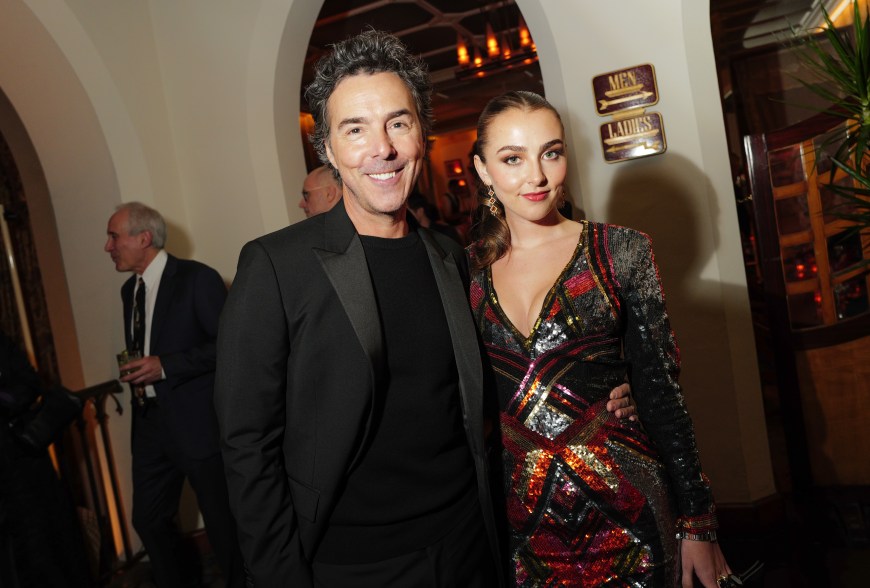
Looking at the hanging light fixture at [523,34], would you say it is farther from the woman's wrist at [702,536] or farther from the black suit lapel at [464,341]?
the woman's wrist at [702,536]

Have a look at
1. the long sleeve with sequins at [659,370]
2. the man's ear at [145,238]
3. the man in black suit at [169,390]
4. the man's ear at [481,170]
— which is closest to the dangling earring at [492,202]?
the man's ear at [481,170]

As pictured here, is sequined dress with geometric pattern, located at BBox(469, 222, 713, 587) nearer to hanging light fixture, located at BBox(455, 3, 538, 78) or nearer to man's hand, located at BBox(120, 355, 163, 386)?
man's hand, located at BBox(120, 355, 163, 386)

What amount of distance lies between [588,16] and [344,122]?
202cm

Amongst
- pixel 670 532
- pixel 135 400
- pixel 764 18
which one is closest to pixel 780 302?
pixel 670 532

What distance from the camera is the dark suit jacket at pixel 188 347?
2893 mm

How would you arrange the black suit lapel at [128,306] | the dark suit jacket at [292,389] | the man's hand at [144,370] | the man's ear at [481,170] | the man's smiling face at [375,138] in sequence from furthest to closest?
the black suit lapel at [128,306] → the man's hand at [144,370] → the man's ear at [481,170] → the man's smiling face at [375,138] → the dark suit jacket at [292,389]

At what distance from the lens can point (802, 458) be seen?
129 inches

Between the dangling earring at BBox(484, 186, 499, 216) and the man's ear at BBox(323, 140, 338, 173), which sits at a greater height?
the man's ear at BBox(323, 140, 338, 173)

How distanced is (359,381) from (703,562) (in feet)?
2.74

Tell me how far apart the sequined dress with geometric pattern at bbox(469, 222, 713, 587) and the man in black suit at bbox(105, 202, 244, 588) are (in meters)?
1.83

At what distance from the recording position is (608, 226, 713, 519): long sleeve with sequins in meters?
1.42

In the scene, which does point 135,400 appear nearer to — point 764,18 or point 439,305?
point 439,305

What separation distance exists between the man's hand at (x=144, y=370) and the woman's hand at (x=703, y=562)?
2.25 meters

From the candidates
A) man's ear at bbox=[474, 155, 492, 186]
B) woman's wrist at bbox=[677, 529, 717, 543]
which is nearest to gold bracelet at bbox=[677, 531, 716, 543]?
woman's wrist at bbox=[677, 529, 717, 543]
